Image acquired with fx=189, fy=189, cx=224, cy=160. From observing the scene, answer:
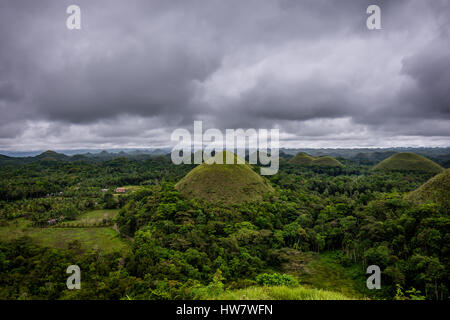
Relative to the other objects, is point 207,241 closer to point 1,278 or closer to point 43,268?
point 43,268

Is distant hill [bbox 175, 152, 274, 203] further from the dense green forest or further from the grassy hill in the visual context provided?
the grassy hill

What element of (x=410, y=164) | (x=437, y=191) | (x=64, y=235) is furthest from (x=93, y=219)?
(x=410, y=164)

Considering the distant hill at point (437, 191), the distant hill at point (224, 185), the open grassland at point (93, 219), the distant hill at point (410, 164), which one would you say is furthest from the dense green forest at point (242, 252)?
the distant hill at point (410, 164)

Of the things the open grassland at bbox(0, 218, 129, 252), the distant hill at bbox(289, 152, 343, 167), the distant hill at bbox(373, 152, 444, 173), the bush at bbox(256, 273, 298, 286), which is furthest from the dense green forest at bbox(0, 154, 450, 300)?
the distant hill at bbox(289, 152, 343, 167)

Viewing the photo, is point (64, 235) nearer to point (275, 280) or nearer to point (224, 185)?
point (224, 185)

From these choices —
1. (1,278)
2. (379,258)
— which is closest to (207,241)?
(1,278)

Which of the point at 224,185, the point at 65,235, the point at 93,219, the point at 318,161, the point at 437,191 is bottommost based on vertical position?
the point at 93,219
